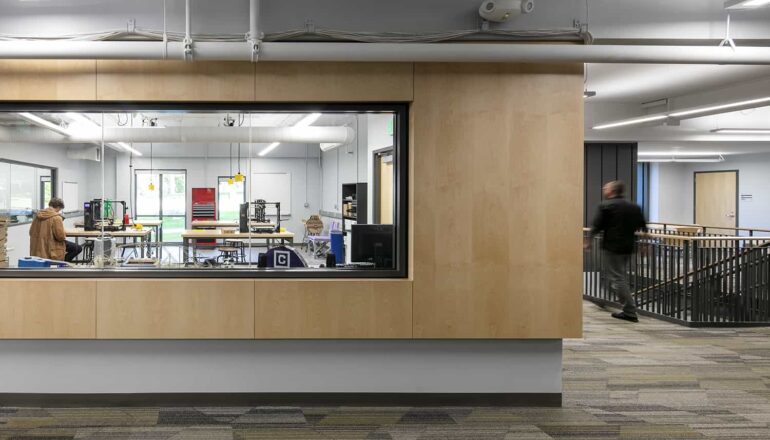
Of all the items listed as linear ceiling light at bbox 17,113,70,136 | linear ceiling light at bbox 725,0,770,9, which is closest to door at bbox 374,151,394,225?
linear ceiling light at bbox 17,113,70,136

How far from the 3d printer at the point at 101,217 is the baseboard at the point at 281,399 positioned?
1.28 m

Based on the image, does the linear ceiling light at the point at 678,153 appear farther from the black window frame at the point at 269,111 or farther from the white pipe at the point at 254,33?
the white pipe at the point at 254,33

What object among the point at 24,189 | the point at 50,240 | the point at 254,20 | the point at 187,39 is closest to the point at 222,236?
the point at 50,240

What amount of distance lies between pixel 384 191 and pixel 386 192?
13cm

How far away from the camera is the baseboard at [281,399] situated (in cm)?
467

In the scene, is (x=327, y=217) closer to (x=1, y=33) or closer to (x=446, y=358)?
(x=446, y=358)

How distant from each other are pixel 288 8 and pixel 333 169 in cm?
263

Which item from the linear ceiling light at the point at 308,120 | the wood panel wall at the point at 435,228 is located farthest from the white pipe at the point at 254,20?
the linear ceiling light at the point at 308,120

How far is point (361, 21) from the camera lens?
467cm

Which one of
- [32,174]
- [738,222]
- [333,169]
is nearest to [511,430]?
[333,169]

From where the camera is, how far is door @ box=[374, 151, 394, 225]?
4.95 metres

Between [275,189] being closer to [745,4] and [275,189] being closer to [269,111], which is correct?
[269,111]

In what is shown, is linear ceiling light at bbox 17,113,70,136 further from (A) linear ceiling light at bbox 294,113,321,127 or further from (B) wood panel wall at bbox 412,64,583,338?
(B) wood panel wall at bbox 412,64,583,338

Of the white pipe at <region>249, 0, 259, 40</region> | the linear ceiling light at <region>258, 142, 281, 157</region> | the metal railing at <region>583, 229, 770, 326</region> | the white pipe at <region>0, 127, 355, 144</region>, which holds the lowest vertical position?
the metal railing at <region>583, 229, 770, 326</region>
